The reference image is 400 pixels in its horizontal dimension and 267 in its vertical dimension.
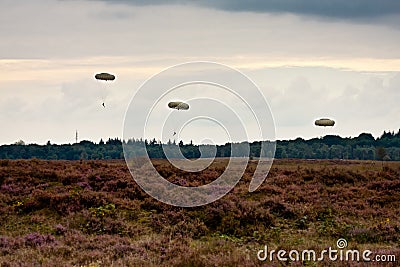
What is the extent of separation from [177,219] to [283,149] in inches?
2844

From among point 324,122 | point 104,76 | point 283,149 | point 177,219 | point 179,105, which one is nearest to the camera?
point 177,219

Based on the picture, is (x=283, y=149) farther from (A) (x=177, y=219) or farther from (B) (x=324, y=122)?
(A) (x=177, y=219)

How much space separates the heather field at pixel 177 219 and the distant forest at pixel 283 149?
38470 millimetres

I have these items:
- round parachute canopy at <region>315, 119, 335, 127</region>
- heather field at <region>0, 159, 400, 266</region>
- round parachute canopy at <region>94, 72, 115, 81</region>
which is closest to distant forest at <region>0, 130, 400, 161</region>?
round parachute canopy at <region>315, 119, 335, 127</region>

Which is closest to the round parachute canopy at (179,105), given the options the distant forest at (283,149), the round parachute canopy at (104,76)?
the round parachute canopy at (104,76)

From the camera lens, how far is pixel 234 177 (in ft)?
107

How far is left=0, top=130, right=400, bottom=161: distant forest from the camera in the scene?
80562 mm

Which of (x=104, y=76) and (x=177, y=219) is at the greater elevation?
(x=104, y=76)

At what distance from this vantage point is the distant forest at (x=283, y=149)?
80562 millimetres

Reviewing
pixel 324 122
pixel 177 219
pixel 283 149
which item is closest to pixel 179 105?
pixel 177 219

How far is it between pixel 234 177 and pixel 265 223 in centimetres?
1051

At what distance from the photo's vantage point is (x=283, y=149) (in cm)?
9300

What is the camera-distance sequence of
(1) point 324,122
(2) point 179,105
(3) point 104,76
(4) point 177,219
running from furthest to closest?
(1) point 324,122 < (3) point 104,76 < (2) point 179,105 < (4) point 177,219

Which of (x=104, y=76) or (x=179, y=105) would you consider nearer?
(x=179, y=105)
